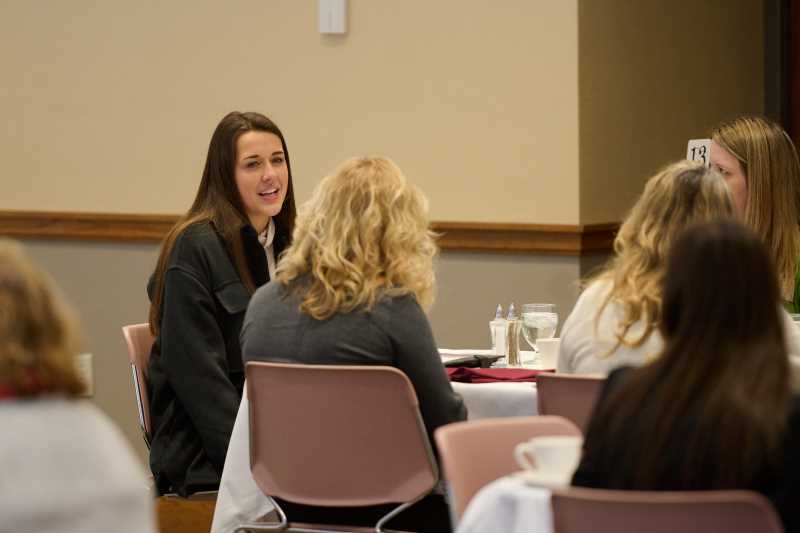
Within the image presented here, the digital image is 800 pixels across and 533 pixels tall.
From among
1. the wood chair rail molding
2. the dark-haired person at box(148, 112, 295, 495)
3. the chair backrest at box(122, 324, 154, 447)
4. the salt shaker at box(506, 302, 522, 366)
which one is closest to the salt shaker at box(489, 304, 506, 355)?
the salt shaker at box(506, 302, 522, 366)

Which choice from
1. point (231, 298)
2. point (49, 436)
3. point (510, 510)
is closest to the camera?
point (49, 436)

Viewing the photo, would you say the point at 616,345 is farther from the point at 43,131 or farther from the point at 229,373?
the point at 43,131

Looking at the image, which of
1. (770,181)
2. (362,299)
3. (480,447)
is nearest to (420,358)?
(362,299)

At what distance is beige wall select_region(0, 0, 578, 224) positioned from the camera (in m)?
5.65

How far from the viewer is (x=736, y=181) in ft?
14.7

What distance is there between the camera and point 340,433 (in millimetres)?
3193

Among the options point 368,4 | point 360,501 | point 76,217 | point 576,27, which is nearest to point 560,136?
point 576,27

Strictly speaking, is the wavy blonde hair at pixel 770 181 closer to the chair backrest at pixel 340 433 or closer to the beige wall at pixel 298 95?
the beige wall at pixel 298 95

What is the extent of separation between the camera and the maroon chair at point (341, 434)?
3141mm

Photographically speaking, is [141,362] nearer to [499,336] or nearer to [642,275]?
[499,336]

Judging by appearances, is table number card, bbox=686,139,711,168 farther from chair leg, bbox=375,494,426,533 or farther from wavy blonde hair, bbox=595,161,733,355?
chair leg, bbox=375,494,426,533

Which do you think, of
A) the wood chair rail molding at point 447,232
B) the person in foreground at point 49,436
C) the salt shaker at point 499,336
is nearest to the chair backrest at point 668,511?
the person in foreground at point 49,436

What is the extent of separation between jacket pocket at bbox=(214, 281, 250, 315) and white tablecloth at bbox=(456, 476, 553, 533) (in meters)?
1.77

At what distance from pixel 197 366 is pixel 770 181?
1.86 m
